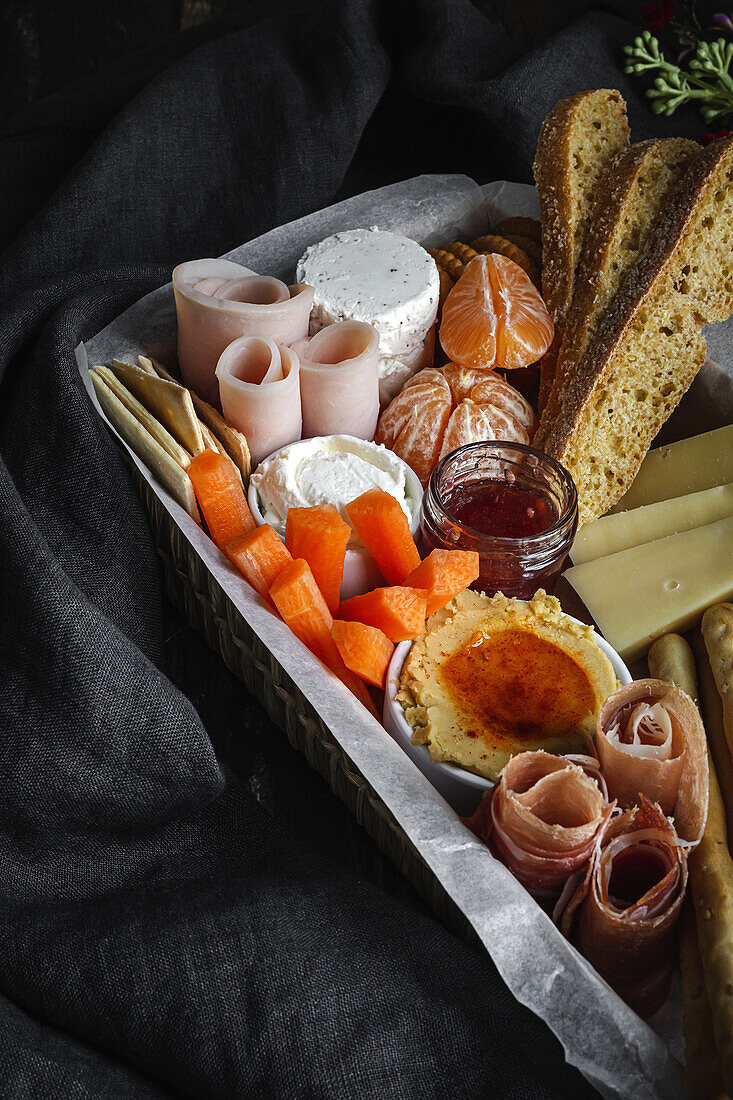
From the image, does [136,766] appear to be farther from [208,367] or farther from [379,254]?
[379,254]

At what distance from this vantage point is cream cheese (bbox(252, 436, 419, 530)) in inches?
84.0

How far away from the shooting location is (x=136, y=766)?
5.60 ft

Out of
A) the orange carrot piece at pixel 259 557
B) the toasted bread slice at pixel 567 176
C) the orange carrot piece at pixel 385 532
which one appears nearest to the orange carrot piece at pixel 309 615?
the orange carrot piece at pixel 259 557

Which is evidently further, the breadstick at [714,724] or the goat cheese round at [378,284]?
the goat cheese round at [378,284]

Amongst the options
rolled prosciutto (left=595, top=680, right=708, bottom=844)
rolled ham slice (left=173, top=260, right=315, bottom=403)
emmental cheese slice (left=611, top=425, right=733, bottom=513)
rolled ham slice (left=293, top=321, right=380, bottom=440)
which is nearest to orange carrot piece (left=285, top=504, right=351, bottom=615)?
rolled ham slice (left=293, top=321, right=380, bottom=440)

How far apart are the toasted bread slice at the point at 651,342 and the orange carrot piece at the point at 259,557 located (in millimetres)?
739

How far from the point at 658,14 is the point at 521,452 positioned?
1.80 m

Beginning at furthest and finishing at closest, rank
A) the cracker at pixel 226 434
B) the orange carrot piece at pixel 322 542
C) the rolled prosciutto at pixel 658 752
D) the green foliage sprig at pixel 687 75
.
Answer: the green foliage sprig at pixel 687 75
the cracker at pixel 226 434
the orange carrot piece at pixel 322 542
the rolled prosciutto at pixel 658 752

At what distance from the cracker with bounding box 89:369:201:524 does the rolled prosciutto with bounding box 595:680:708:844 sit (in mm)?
936

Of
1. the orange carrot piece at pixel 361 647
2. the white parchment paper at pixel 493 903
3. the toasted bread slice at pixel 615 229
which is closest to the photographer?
the white parchment paper at pixel 493 903

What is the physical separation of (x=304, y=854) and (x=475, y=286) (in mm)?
1382

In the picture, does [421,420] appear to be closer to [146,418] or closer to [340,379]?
[340,379]

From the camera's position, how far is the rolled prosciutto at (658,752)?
5.25 ft

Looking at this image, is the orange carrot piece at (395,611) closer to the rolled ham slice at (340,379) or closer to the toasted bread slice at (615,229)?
the rolled ham slice at (340,379)
